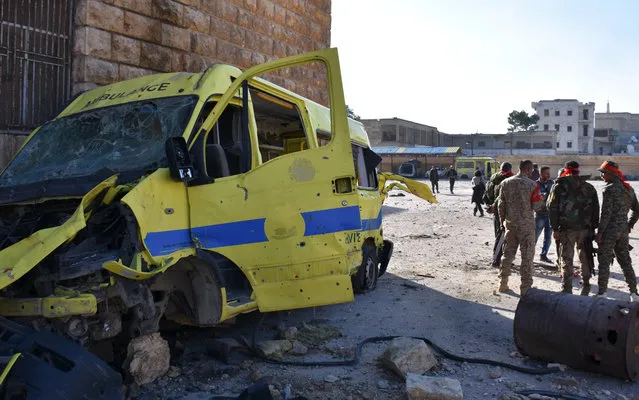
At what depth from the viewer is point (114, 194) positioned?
11.8 ft

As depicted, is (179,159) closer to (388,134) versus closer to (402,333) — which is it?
(402,333)

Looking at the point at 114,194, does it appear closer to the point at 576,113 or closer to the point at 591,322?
the point at 591,322

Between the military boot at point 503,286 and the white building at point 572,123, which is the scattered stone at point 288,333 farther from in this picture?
the white building at point 572,123

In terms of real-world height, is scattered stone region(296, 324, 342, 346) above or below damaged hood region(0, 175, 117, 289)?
below

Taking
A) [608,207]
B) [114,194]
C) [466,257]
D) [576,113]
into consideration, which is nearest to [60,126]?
[114,194]

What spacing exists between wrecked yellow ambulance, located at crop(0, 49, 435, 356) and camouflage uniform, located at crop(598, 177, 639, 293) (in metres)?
3.51

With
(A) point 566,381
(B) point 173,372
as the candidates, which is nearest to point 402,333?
(A) point 566,381

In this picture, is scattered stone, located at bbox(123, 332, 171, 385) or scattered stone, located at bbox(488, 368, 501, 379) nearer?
scattered stone, located at bbox(123, 332, 171, 385)

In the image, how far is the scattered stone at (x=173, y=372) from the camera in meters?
4.09

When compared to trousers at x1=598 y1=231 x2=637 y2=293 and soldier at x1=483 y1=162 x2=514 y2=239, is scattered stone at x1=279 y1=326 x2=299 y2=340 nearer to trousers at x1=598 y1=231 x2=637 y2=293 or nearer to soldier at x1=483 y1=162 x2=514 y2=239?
trousers at x1=598 y1=231 x2=637 y2=293

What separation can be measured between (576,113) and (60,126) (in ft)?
264

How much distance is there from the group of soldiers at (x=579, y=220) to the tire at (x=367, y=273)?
1.71m

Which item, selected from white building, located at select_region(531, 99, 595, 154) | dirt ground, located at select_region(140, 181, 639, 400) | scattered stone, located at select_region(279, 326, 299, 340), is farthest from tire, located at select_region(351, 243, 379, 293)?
white building, located at select_region(531, 99, 595, 154)

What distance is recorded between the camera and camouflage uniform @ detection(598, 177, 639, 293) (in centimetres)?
661
